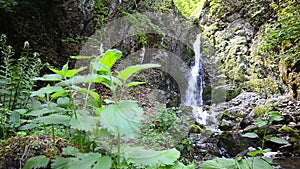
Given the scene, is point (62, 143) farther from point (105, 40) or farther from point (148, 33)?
point (148, 33)

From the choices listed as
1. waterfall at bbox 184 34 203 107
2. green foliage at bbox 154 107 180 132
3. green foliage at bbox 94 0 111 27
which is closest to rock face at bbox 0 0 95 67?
green foliage at bbox 94 0 111 27

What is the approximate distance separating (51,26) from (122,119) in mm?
4988

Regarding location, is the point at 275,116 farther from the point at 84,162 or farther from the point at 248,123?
the point at 248,123

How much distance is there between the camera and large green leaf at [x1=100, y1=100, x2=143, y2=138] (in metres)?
0.51

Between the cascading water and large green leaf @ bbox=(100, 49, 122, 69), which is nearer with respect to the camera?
large green leaf @ bbox=(100, 49, 122, 69)

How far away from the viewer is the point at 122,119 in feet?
1.76

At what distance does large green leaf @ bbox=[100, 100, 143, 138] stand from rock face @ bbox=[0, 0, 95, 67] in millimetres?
4124

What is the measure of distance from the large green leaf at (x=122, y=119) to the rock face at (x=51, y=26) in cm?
412

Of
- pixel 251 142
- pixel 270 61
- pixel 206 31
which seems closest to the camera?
pixel 251 142

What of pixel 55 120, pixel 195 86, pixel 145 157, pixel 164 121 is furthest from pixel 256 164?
pixel 195 86

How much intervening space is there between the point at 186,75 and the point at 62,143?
929cm

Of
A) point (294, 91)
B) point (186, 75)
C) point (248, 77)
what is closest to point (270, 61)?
point (248, 77)

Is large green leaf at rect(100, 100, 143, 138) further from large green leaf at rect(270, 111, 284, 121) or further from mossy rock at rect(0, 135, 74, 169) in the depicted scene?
large green leaf at rect(270, 111, 284, 121)

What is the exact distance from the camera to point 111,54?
738 millimetres
